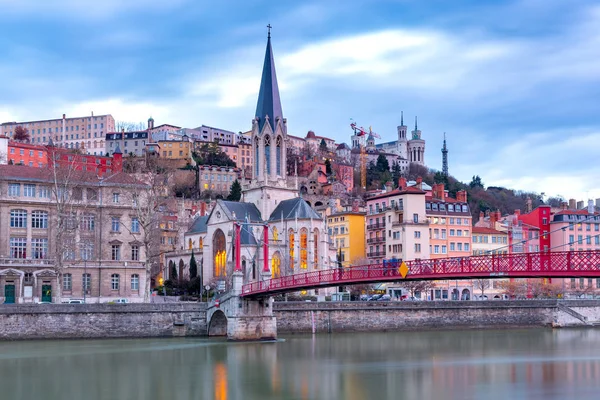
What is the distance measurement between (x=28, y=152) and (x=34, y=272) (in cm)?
5580

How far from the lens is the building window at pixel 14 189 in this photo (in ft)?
184

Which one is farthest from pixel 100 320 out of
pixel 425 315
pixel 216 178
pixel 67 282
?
pixel 216 178

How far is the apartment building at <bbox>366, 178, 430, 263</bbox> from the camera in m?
78.5

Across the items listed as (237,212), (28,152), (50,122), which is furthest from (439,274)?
(50,122)

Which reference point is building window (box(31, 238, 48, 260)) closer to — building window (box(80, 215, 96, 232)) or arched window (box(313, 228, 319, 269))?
building window (box(80, 215, 96, 232))

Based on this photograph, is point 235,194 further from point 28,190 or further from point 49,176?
point 28,190

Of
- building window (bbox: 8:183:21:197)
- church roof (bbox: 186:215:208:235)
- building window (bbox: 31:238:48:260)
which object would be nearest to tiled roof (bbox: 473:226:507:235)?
church roof (bbox: 186:215:208:235)

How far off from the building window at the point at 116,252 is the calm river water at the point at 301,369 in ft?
40.9

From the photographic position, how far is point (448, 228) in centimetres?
8106

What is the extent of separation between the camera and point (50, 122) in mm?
159000

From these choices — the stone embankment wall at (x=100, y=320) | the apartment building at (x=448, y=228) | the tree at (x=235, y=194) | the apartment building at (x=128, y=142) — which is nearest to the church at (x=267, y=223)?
the apartment building at (x=448, y=228)

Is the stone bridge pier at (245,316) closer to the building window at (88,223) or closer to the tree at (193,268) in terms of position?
the building window at (88,223)

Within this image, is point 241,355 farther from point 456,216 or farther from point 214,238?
point 456,216

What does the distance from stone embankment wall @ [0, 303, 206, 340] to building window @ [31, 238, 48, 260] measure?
379 inches
